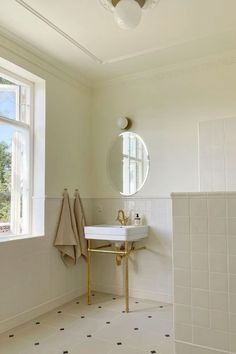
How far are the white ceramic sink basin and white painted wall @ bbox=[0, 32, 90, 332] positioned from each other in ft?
1.42

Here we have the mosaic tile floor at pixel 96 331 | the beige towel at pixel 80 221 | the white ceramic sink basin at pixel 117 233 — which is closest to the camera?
the mosaic tile floor at pixel 96 331

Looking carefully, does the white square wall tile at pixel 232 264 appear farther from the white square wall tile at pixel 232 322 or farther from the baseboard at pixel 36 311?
the baseboard at pixel 36 311

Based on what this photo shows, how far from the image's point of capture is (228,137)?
320 centimetres

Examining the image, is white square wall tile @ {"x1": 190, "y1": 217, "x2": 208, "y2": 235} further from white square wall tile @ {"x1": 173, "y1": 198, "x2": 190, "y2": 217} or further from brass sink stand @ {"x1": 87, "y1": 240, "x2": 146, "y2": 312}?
brass sink stand @ {"x1": 87, "y1": 240, "x2": 146, "y2": 312}

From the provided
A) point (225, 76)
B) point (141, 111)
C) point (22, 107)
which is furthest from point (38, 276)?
point (225, 76)

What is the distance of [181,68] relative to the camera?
3516 millimetres

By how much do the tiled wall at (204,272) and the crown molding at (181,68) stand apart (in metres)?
1.90

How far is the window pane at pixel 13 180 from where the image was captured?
306 centimetres

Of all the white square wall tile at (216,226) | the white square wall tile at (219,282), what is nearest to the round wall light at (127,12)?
the white square wall tile at (216,226)

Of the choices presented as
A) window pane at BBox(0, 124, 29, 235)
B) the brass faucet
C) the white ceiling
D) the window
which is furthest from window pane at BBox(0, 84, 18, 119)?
the brass faucet

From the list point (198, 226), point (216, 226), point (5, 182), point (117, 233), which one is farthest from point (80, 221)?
point (216, 226)

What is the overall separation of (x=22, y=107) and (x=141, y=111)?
1.42 metres

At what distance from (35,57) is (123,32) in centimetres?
101

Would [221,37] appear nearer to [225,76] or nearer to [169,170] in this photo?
[225,76]
